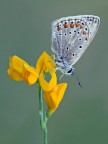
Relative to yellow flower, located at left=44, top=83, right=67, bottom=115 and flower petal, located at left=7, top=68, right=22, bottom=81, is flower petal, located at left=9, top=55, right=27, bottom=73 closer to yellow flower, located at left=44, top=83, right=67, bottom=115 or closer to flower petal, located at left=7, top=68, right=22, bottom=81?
flower petal, located at left=7, top=68, right=22, bottom=81

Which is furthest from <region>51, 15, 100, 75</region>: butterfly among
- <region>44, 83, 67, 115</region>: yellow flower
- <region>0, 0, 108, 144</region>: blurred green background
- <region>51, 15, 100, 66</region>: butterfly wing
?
<region>0, 0, 108, 144</region>: blurred green background

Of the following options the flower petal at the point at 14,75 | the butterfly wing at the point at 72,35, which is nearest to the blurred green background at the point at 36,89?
the butterfly wing at the point at 72,35

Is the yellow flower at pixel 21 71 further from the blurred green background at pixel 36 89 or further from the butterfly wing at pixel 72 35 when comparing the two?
the blurred green background at pixel 36 89

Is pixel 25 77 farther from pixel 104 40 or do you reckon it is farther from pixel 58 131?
pixel 104 40

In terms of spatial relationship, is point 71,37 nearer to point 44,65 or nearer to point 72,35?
point 72,35

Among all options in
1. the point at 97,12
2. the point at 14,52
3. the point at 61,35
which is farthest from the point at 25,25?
the point at 61,35

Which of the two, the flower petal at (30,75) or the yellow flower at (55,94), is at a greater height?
the flower petal at (30,75)

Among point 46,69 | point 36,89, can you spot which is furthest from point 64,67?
point 36,89
